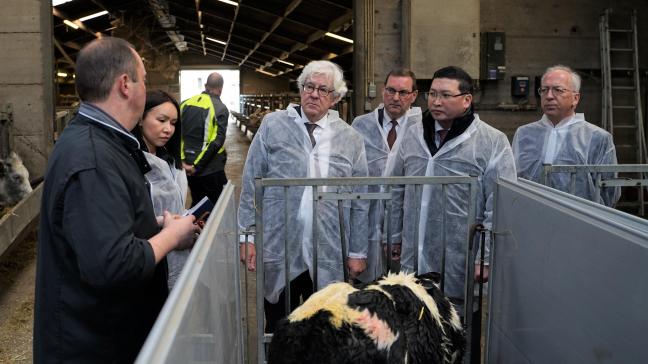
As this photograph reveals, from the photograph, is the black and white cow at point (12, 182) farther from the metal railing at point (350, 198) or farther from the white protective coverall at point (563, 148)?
the white protective coverall at point (563, 148)

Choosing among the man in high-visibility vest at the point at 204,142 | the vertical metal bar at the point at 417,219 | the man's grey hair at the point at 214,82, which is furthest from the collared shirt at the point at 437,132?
the man's grey hair at the point at 214,82

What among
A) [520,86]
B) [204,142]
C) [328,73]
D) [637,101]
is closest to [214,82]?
[204,142]

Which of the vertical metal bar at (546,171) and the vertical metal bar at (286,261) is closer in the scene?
the vertical metal bar at (286,261)

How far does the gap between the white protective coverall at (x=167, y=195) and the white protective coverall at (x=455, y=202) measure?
1116 mm

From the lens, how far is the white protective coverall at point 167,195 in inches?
114

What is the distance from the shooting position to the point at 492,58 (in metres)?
8.59

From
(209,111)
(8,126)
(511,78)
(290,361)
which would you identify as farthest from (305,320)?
(511,78)

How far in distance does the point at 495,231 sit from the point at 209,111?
404 cm

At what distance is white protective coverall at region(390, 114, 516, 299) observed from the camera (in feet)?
10.5

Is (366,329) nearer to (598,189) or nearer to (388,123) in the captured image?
(598,189)

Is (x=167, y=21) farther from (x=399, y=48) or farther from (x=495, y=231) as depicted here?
(x=495, y=231)

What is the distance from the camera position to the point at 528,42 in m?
8.82

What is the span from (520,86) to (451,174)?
5782 mm

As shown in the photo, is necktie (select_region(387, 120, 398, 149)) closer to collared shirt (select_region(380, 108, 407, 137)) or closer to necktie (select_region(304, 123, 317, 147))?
collared shirt (select_region(380, 108, 407, 137))
